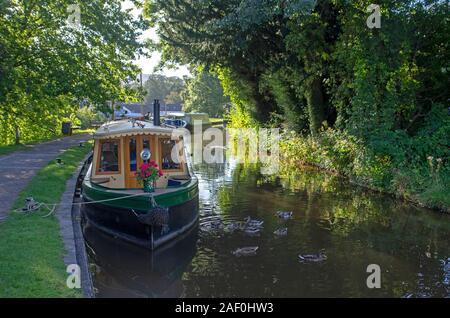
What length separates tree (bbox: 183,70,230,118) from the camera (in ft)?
216

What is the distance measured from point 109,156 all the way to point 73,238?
3563 mm

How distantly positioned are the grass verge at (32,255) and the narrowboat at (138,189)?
1326mm

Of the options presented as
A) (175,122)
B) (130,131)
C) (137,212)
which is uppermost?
(175,122)

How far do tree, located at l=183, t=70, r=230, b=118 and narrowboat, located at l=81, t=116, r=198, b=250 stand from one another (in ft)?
174

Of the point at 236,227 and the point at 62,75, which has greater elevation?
the point at 62,75

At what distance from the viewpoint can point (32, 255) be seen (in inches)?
317

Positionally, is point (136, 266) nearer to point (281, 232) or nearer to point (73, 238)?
point (73, 238)

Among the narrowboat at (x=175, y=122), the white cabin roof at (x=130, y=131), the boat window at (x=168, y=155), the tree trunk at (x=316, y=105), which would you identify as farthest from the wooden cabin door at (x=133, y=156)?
the narrowboat at (x=175, y=122)

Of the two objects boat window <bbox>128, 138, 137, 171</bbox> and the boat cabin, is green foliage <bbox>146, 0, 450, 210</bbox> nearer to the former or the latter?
the boat cabin

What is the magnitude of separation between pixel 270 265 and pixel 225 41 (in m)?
13.3

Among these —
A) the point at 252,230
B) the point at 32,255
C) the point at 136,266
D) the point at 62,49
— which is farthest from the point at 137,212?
the point at 62,49

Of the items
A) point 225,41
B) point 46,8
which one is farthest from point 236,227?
point 46,8
